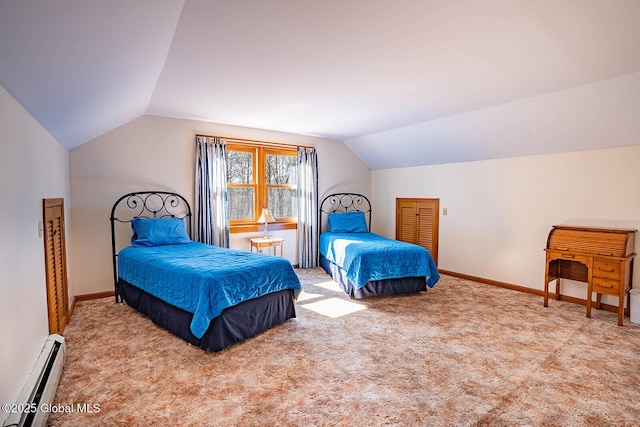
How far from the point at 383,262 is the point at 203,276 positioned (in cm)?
235

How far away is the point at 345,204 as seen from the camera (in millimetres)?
6738

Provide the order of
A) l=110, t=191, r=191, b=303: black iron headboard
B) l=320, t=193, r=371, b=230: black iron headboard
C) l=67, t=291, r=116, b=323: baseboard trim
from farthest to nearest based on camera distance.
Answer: l=320, t=193, r=371, b=230: black iron headboard
l=110, t=191, r=191, b=303: black iron headboard
l=67, t=291, r=116, b=323: baseboard trim

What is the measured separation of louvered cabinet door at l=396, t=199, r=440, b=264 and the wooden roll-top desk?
2004mm

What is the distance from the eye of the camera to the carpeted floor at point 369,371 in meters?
2.09

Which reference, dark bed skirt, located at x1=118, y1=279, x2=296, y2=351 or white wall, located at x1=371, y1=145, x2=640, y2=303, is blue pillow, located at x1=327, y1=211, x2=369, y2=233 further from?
dark bed skirt, located at x1=118, y1=279, x2=296, y2=351

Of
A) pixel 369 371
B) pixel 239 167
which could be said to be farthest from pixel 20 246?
pixel 239 167

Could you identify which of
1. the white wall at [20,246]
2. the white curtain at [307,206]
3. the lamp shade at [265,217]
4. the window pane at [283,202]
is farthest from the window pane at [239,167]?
the white wall at [20,246]

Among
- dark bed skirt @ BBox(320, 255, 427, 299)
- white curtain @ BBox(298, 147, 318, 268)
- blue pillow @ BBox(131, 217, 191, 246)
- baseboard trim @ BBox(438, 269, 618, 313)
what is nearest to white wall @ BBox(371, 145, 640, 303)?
baseboard trim @ BBox(438, 269, 618, 313)

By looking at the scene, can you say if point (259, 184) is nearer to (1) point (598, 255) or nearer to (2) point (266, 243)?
(2) point (266, 243)

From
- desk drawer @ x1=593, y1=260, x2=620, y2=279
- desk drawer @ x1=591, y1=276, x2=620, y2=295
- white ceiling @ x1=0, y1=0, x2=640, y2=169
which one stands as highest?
white ceiling @ x1=0, y1=0, x2=640, y2=169

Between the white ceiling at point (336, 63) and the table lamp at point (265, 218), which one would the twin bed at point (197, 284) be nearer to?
the table lamp at point (265, 218)

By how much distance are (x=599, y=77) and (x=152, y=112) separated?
505cm

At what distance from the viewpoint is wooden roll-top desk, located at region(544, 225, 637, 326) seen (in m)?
3.50

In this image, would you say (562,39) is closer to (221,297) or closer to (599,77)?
(599,77)
